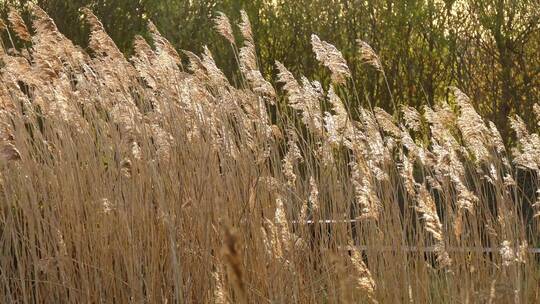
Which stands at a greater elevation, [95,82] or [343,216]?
[95,82]

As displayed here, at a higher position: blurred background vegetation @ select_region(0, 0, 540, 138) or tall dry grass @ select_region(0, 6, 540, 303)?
blurred background vegetation @ select_region(0, 0, 540, 138)

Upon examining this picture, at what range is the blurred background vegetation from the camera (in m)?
8.57

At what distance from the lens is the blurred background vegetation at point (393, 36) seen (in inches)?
337

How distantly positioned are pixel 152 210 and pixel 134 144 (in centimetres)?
30

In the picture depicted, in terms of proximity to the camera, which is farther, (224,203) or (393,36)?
(393,36)

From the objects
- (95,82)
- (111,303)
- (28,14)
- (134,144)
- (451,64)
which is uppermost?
(28,14)

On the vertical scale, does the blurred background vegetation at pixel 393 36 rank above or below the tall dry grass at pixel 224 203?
above

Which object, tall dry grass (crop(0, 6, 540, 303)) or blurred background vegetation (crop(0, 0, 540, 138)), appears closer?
tall dry grass (crop(0, 6, 540, 303))

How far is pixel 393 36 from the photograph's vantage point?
30.2ft

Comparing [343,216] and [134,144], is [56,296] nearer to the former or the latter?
[134,144]

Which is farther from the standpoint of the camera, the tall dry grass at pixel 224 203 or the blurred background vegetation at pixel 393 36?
the blurred background vegetation at pixel 393 36

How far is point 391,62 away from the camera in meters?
9.24

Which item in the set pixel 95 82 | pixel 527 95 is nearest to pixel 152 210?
pixel 95 82

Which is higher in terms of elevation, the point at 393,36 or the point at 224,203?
the point at 393,36
